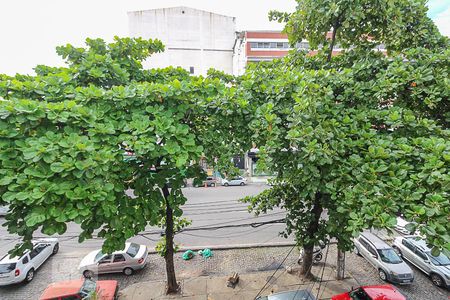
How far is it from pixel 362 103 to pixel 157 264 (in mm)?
9599

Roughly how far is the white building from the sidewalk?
25.7 meters

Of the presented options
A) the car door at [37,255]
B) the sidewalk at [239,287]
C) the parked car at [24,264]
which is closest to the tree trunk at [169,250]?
the sidewalk at [239,287]

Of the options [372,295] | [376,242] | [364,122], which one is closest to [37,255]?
[372,295]

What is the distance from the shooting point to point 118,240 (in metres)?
4.50

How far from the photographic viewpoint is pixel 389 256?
30.8ft

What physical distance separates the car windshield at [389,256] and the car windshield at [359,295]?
2.81 m

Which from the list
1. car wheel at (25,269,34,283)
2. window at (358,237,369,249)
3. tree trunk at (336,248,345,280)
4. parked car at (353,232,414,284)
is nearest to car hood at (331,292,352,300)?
tree trunk at (336,248,345,280)

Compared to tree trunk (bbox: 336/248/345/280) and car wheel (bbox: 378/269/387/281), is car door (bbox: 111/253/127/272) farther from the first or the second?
car wheel (bbox: 378/269/387/281)

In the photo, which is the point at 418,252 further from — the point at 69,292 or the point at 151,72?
the point at 69,292

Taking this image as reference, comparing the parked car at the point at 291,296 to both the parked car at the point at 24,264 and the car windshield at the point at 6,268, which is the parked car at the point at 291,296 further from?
the car windshield at the point at 6,268

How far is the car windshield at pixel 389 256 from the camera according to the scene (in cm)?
922

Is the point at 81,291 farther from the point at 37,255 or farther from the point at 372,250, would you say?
the point at 372,250

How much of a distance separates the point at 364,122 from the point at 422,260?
8201mm

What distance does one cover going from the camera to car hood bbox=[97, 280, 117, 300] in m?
7.66
